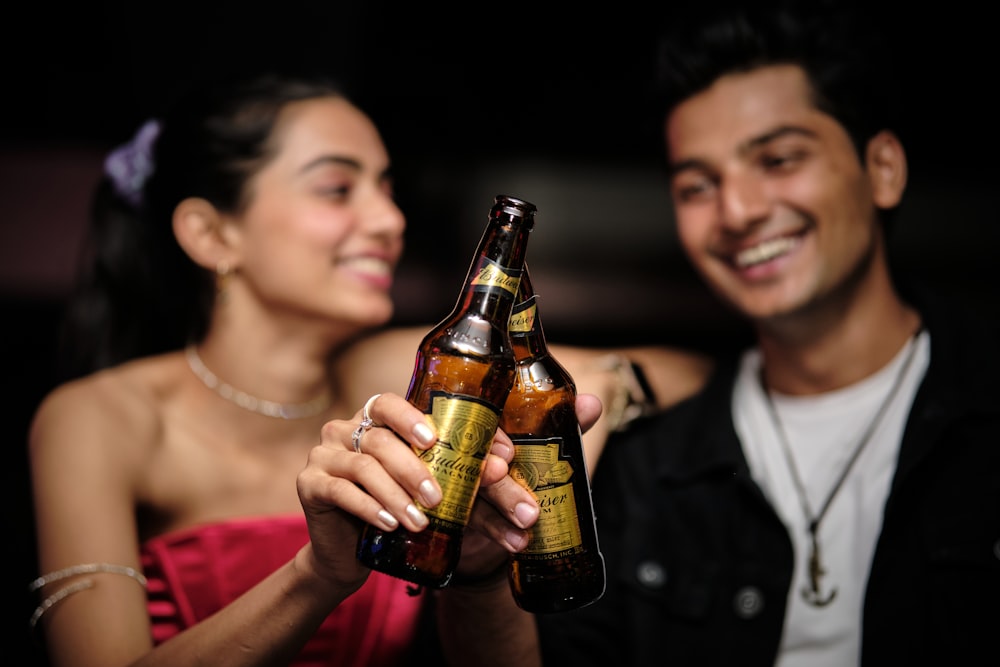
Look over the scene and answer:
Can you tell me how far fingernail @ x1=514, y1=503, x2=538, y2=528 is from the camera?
0.95 meters

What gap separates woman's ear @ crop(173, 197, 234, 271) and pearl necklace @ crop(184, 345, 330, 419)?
217mm

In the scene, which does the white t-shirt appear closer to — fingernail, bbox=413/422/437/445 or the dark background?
the dark background

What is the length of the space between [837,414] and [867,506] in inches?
8.1

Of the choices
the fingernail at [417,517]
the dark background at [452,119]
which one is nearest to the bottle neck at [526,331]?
the fingernail at [417,517]

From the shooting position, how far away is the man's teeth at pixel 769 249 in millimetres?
1627

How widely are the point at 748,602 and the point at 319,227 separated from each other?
1056 millimetres

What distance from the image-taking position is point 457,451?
895 millimetres

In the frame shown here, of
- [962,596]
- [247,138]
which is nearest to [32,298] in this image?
[247,138]

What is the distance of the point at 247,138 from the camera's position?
1.67 meters

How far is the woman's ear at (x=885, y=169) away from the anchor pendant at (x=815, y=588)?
729mm

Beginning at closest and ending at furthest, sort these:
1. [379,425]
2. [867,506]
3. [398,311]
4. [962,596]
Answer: [379,425]
[962,596]
[867,506]
[398,311]

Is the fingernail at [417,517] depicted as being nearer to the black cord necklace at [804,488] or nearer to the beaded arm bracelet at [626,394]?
the beaded arm bracelet at [626,394]

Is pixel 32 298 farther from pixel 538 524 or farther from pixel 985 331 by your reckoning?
pixel 985 331

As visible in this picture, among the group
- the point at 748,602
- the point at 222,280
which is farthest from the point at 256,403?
the point at 748,602
